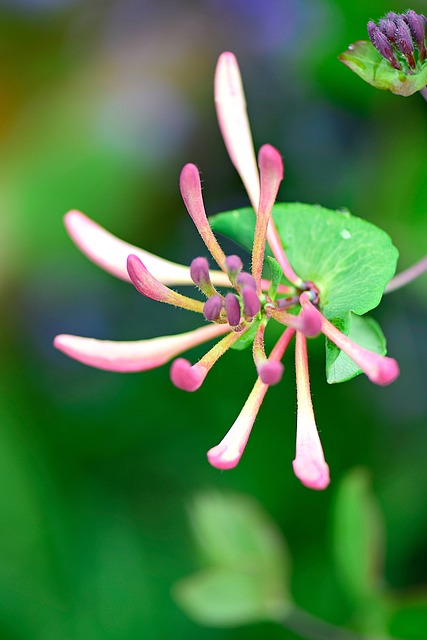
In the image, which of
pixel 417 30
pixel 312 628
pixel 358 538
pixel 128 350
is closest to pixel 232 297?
pixel 128 350

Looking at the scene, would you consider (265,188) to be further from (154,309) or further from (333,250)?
(154,309)

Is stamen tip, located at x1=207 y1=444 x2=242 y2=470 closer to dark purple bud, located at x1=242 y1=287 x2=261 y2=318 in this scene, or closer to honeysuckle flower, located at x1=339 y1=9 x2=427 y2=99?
dark purple bud, located at x1=242 y1=287 x2=261 y2=318

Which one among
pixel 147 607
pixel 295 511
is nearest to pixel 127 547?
pixel 147 607

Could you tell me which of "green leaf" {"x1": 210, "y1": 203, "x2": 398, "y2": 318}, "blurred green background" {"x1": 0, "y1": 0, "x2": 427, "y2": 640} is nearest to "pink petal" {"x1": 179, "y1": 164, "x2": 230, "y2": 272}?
"green leaf" {"x1": 210, "y1": 203, "x2": 398, "y2": 318}

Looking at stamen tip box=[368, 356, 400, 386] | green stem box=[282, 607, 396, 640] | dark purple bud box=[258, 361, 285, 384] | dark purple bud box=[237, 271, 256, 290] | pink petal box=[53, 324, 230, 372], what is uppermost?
dark purple bud box=[237, 271, 256, 290]

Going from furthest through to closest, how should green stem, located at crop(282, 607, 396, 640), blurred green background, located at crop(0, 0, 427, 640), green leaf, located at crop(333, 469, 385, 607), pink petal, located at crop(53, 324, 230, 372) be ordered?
1. blurred green background, located at crop(0, 0, 427, 640)
2. green stem, located at crop(282, 607, 396, 640)
3. green leaf, located at crop(333, 469, 385, 607)
4. pink petal, located at crop(53, 324, 230, 372)

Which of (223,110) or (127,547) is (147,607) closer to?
(127,547)

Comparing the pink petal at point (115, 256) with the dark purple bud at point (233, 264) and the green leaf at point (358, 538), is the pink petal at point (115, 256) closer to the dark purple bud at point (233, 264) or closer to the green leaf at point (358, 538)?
the dark purple bud at point (233, 264)

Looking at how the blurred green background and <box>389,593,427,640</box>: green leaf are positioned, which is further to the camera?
the blurred green background
